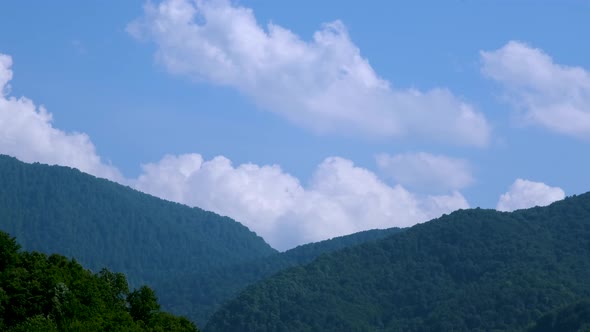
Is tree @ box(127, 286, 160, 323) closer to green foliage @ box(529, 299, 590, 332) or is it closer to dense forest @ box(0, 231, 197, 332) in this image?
dense forest @ box(0, 231, 197, 332)

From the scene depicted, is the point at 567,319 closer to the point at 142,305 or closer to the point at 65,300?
the point at 142,305

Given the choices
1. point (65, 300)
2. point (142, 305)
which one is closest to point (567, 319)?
point (142, 305)

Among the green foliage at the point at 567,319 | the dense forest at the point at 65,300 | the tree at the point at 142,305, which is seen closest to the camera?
the dense forest at the point at 65,300

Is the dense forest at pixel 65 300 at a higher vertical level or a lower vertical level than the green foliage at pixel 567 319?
lower

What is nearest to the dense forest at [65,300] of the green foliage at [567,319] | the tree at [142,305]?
the tree at [142,305]

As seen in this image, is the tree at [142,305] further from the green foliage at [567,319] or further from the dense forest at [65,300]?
the green foliage at [567,319]

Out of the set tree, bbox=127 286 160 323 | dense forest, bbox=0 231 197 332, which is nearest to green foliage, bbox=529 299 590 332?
tree, bbox=127 286 160 323

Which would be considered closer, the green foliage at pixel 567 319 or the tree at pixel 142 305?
the tree at pixel 142 305

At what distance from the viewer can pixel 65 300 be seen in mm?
59750

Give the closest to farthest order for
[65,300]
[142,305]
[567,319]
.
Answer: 1. [65,300]
2. [142,305]
3. [567,319]

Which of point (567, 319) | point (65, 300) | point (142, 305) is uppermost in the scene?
Result: point (567, 319)

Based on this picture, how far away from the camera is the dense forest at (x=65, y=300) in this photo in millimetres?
57469

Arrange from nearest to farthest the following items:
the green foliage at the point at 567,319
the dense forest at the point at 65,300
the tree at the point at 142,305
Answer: the dense forest at the point at 65,300 < the tree at the point at 142,305 < the green foliage at the point at 567,319

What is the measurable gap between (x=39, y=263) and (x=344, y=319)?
446 ft
